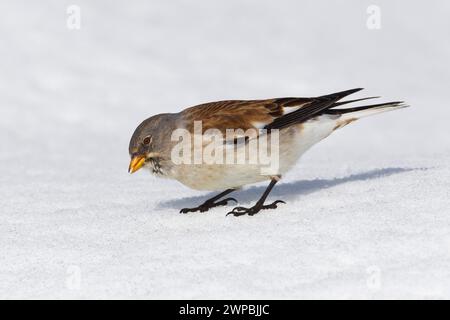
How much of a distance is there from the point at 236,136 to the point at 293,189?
978 mm

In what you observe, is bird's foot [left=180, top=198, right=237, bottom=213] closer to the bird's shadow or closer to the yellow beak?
the bird's shadow

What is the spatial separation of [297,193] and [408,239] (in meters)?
1.77

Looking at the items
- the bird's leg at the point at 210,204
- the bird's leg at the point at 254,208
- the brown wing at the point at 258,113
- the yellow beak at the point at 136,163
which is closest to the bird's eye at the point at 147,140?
the yellow beak at the point at 136,163

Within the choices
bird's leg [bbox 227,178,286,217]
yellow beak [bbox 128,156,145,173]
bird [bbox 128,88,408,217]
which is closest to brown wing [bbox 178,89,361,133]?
bird [bbox 128,88,408,217]

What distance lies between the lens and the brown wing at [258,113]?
585cm

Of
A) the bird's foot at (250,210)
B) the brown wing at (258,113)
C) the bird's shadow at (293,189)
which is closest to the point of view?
the bird's foot at (250,210)

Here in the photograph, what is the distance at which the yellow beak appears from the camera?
585cm

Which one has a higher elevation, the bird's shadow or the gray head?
the gray head

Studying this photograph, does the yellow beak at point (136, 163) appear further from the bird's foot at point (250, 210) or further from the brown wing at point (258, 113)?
the bird's foot at point (250, 210)

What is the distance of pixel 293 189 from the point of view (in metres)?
6.47

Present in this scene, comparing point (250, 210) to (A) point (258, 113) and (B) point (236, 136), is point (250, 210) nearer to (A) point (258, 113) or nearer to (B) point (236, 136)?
(B) point (236, 136)

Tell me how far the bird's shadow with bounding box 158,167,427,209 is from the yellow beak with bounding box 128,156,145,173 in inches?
20.1

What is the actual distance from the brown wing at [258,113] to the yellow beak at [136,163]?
0.42 meters

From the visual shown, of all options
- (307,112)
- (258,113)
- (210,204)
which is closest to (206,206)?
(210,204)
